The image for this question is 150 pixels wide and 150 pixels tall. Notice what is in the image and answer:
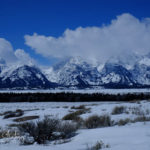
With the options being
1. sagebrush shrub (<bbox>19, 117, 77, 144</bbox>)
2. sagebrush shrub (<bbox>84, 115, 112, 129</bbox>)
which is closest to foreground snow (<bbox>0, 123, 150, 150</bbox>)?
sagebrush shrub (<bbox>19, 117, 77, 144</bbox>)

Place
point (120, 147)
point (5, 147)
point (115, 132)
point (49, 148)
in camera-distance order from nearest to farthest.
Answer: point (120, 147)
point (49, 148)
point (5, 147)
point (115, 132)

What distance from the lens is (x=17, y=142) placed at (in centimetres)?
601

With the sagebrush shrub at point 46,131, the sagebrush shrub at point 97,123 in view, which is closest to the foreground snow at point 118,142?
the sagebrush shrub at point 46,131

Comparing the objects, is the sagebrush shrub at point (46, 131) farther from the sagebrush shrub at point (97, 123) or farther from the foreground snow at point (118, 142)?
the sagebrush shrub at point (97, 123)

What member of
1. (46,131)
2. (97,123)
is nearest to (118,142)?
(46,131)

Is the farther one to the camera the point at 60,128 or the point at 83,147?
the point at 60,128

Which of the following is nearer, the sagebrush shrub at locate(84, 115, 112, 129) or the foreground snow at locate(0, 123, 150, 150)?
the foreground snow at locate(0, 123, 150, 150)

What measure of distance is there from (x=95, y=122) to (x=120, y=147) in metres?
4.09

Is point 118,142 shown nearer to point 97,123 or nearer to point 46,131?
point 46,131

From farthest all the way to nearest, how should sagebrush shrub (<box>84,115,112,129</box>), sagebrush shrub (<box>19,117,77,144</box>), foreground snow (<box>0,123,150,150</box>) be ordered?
sagebrush shrub (<box>84,115,112,129</box>) < sagebrush shrub (<box>19,117,77,144</box>) < foreground snow (<box>0,123,150,150</box>)

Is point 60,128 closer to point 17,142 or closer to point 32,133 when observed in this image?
point 32,133

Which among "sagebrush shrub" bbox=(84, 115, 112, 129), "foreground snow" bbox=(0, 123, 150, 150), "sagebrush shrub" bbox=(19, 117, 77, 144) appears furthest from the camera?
"sagebrush shrub" bbox=(84, 115, 112, 129)

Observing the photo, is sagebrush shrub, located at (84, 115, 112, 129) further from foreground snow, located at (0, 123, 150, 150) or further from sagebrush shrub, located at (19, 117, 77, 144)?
foreground snow, located at (0, 123, 150, 150)

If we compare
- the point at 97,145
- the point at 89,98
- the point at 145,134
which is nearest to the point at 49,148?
the point at 97,145
